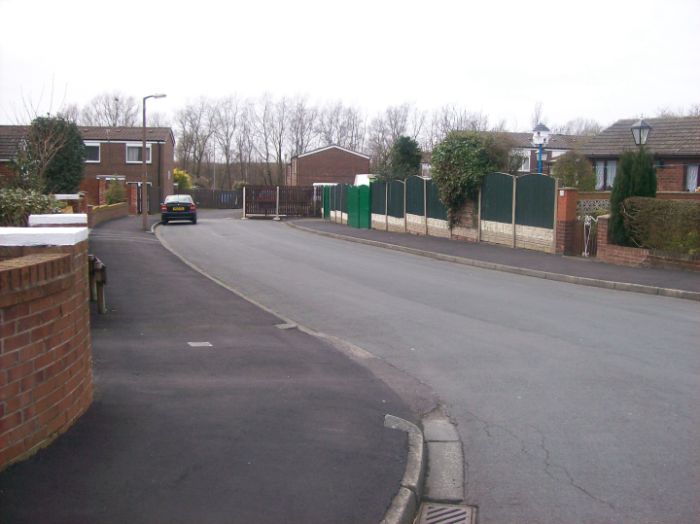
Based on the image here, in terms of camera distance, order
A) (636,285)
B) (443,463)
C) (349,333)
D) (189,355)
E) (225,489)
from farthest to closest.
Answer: (636,285) → (349,333) → (189,355) → (443,463) → (225,489)

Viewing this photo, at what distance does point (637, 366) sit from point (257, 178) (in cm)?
8380

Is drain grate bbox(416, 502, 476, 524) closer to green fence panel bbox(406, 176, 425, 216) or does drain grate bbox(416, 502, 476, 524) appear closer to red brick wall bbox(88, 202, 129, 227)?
green fence panel bbox(406, 176, 425, 216)

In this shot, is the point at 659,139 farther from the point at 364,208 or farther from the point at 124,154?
the point at 124,154

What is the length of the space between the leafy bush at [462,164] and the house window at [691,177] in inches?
278

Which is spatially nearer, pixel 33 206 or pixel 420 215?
pixel 33 206

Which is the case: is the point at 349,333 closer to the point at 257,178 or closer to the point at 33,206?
the point at 33,206

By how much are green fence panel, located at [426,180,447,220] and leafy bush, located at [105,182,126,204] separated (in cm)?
2343

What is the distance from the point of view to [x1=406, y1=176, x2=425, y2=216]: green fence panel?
3078 centimetres

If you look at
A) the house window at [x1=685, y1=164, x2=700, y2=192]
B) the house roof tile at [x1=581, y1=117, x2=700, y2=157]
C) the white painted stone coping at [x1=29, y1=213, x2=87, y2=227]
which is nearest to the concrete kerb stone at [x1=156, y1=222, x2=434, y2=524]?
the white painted stone coping at [x1=29, y1=213, x2=87, y2=227]

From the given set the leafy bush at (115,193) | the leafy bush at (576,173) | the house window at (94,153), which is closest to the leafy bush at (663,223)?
the leafy bush at (576,173)

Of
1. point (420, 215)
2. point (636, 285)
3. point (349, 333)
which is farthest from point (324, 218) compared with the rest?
point (349, 333)

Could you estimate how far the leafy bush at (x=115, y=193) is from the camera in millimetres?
45656

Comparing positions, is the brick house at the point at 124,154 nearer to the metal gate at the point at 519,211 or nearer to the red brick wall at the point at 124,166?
the red brick wall at the point at 124,166

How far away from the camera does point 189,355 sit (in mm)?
8172
